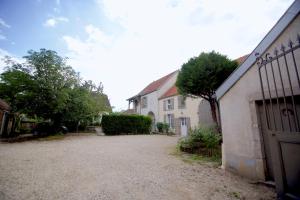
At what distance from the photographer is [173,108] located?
72.8ft

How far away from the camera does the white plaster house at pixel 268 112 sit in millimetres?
2906

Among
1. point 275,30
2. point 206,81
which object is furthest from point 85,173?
point 206,81

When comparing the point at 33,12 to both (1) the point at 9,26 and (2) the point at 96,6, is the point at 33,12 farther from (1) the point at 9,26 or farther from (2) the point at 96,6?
(2) the point at 96,6

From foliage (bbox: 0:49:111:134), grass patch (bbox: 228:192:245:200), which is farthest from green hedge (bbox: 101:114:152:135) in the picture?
grass patch (bbox: 228:192:245:200)

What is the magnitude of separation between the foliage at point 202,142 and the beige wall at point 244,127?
2.22 m

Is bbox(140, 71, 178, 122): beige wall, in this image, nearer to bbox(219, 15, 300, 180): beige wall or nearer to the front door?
the front door

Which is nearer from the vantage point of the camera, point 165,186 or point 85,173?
point 165,186

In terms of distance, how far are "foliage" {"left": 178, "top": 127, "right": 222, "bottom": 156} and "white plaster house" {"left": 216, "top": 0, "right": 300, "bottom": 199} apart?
2223 millimetres

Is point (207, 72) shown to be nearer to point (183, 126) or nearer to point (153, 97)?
point (183, 126)

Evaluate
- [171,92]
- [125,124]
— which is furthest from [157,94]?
[125,124]

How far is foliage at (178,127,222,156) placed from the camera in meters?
7.74

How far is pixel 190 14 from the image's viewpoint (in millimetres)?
7855

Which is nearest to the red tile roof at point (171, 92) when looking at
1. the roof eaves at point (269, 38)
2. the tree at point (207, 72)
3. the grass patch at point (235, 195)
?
the tree at point (207, 72)

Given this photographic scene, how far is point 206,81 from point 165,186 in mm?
7132
